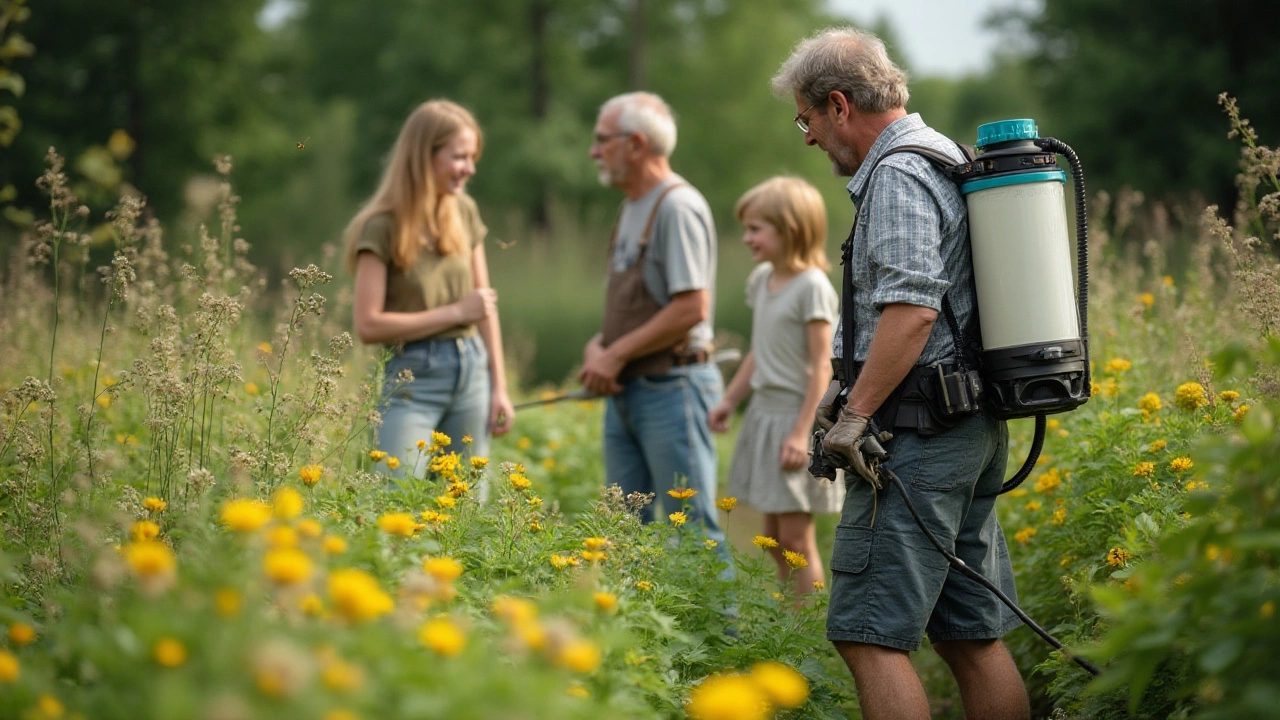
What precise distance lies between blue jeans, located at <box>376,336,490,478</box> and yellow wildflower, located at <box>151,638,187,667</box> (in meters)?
2.69

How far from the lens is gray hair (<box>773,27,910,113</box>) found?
3.03m

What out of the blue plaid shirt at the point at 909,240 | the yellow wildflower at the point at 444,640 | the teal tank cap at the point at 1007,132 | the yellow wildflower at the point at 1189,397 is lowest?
the yellow wildflower at the point at 444,640

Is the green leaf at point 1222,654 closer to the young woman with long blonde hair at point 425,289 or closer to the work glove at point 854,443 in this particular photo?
the work glove at point 854,443

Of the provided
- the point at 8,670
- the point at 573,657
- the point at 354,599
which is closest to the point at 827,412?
the point at 573,657

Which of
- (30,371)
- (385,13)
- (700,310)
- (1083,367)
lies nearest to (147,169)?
(385,13)

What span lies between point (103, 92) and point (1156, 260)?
19.7m

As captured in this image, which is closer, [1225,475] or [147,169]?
[1225,475]

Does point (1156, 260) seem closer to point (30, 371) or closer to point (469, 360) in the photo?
point (469, 360)

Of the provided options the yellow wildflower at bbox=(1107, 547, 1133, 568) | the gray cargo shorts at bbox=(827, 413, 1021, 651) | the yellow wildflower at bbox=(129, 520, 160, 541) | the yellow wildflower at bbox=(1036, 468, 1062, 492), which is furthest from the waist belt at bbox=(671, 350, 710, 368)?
the yellow wildflower at bbox=(129, 520, 160, 541)

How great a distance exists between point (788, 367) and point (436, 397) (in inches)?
57.7

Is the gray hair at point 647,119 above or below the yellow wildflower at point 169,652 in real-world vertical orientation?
above

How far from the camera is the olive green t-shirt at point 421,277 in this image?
173 inches

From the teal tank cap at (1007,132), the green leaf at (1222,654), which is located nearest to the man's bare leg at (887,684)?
the green leaf at (1222,654)

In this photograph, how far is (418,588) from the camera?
173cm
